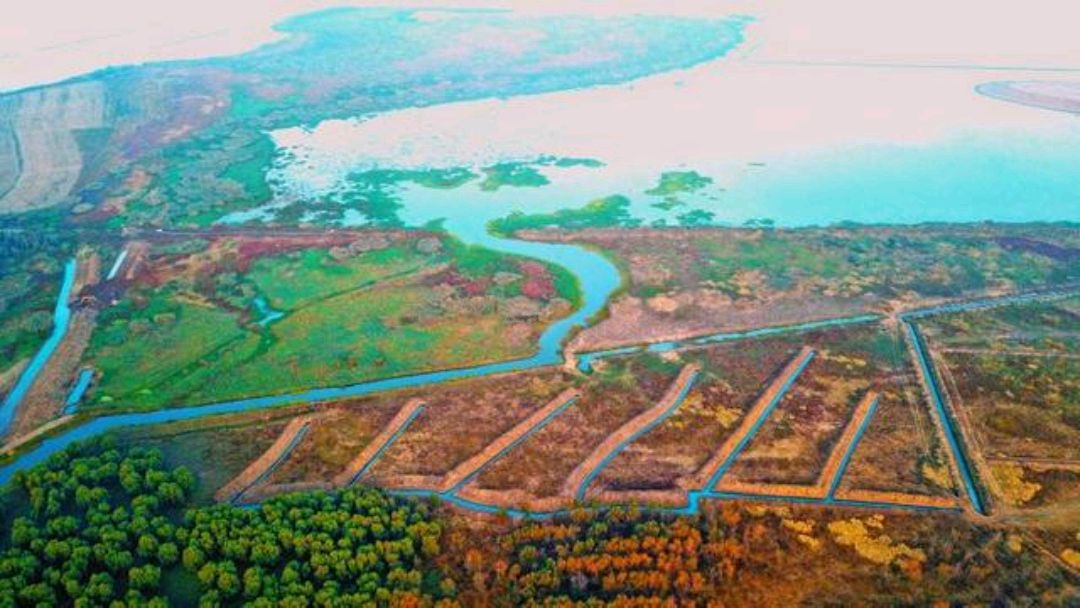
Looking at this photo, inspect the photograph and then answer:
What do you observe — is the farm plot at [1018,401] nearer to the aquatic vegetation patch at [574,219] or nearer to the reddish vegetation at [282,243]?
the aquatic vegetation patch at [574,219]

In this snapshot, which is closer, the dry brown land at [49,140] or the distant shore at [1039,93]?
the dry brown land at [49,140]

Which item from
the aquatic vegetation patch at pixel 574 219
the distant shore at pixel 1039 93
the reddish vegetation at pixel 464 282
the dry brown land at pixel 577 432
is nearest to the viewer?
the dry brown land at pixel 577 432

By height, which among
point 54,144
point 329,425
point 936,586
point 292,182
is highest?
point 54,144

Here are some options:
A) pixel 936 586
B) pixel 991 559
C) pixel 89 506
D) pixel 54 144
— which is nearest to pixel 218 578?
pixel 89 506

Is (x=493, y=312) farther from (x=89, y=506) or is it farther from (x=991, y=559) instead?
(x=991, y=559)

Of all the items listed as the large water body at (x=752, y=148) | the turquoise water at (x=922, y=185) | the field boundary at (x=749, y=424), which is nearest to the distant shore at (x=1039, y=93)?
the large water body at (x=752, y=148)

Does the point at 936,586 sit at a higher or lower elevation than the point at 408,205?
lower

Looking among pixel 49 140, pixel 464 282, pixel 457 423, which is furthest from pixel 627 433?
pixel 49 140
